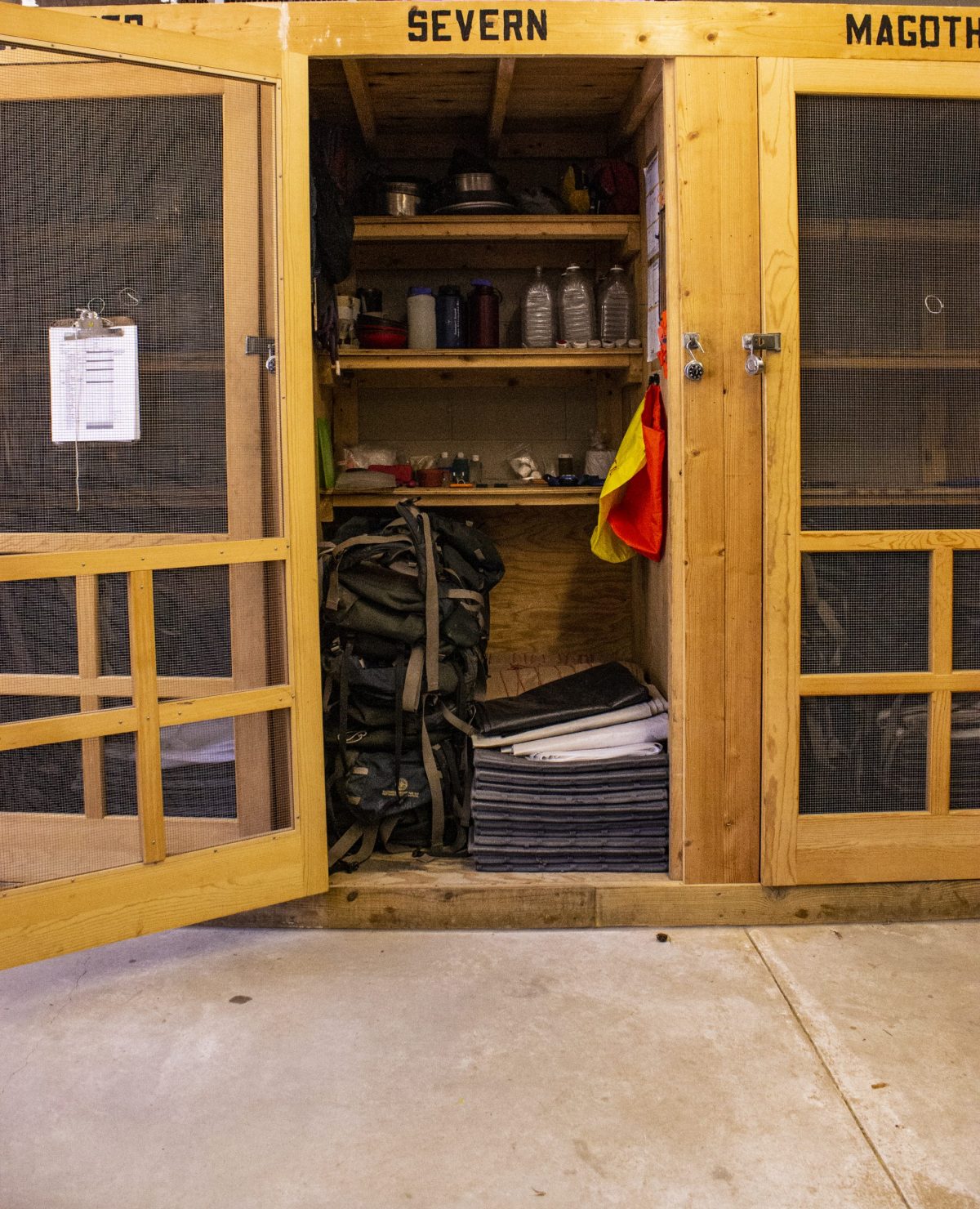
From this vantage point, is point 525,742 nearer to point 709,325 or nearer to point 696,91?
point 709,325

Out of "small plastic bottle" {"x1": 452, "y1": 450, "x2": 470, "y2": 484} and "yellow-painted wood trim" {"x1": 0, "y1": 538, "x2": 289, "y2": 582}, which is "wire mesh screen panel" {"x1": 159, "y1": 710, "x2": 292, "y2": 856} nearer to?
"yellow-painted wood trim" {"x1": 0, "y1": 538, "x2": 289, "y2": 582}

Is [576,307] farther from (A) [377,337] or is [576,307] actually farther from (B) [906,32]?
(B) [906,32]

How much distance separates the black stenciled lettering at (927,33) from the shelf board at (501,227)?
0.95 meters

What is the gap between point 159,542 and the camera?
243 centimetres

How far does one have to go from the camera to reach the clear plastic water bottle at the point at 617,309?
3475 millimetres

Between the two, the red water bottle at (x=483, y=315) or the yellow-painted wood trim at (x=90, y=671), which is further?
the red water bottle at (x=483, y=315)

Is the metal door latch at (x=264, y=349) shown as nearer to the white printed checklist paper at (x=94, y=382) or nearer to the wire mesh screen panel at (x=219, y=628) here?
the white printed checklist paper at (x=94, y=382)

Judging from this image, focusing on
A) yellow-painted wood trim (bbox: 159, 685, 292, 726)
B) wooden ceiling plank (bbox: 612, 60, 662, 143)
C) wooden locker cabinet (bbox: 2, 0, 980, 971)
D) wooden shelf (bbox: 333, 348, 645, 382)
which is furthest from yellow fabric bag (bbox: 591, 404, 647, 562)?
yellow-painted wood trim (bbox: 159, 685, 292, 726)

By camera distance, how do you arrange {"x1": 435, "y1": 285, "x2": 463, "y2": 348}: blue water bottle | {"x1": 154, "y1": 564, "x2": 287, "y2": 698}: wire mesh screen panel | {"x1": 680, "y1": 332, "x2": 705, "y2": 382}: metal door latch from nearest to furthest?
1. {"x1": 154, "y1": 564, "x2": 287, "y2": 698}: wire mesh screen panel
2. {"x1": 680, "y1": 332, "x2": 705, "y2": 382}: metal door latch
3. {"x1": 435, "y1": 285, "x2": 463, "y2": 348}: blue water bottle

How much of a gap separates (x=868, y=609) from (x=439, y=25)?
1688 mm

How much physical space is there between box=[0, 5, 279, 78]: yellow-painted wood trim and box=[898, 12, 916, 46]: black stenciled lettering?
4.72ft

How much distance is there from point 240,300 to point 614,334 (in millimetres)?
1437

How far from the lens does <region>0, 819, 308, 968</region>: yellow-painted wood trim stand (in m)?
2.27

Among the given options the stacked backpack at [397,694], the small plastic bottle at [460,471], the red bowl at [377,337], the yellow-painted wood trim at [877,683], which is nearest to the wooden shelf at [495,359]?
the red bowl at [377,337]
